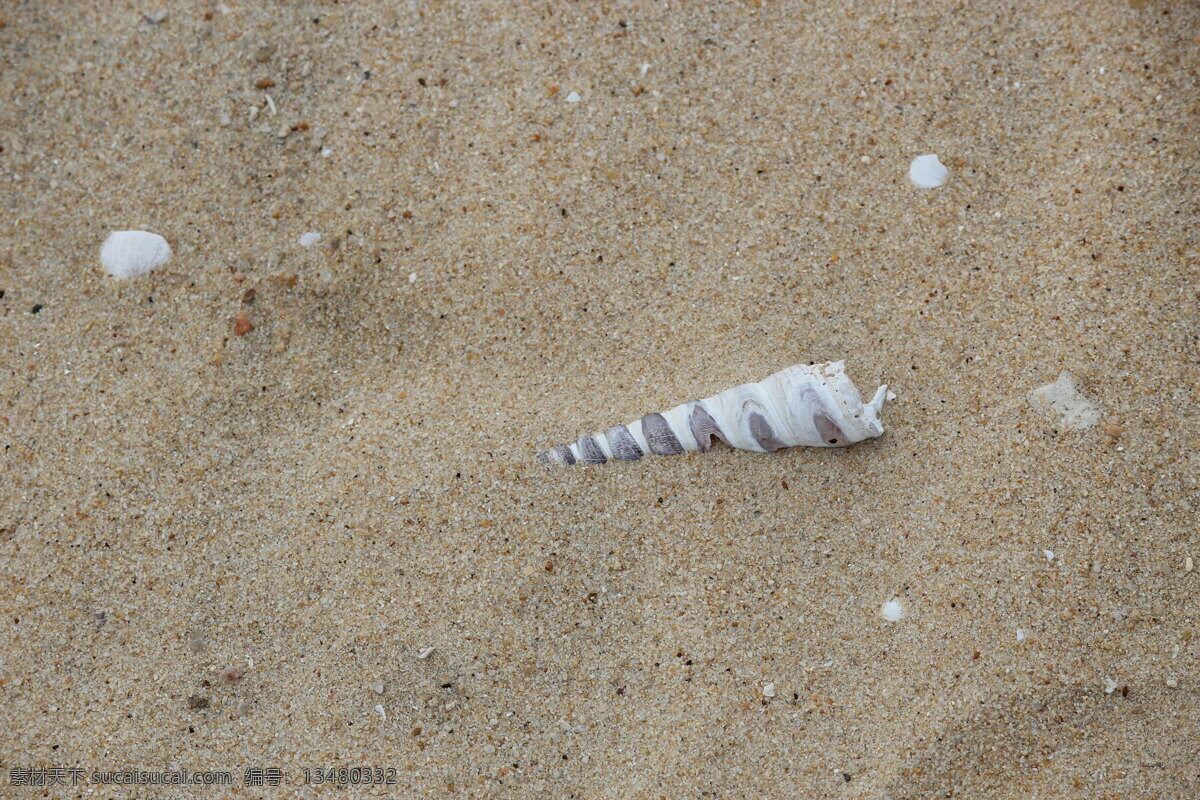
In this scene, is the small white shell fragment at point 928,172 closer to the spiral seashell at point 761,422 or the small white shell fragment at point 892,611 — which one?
the spiral seashell at point 761,422

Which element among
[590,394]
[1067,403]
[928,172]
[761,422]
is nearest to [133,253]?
[590,394]

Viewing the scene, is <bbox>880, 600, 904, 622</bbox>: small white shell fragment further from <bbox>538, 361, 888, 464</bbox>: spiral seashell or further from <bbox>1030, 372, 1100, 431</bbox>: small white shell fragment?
<bbox>1030, 372, 1100, 431</bbox>: small white shell fragment

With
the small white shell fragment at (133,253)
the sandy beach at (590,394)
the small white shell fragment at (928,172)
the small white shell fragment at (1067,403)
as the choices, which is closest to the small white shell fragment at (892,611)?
the sandy beach at (590,394)

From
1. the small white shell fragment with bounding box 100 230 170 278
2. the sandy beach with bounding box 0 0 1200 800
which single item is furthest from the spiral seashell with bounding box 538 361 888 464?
the small white shell fragment with bounding box 100 230 170 278

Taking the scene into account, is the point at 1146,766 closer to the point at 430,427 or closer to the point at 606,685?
the point at 606,685

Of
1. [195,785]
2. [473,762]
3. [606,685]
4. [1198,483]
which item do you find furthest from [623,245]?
[195,785]

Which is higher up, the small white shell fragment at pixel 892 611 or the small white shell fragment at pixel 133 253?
the small white shell fragment at pixel 133 253

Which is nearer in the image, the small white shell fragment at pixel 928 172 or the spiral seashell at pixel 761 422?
the spiral seashell at pixel 761 422
